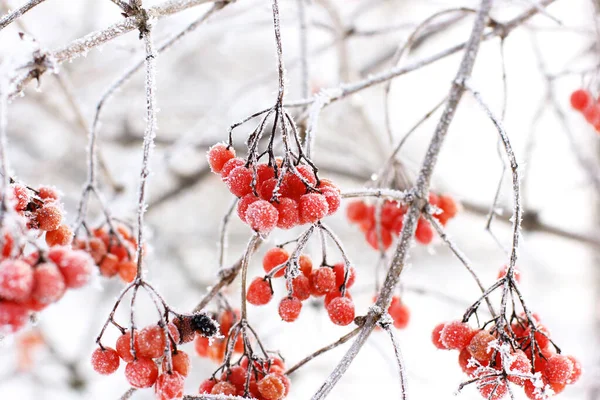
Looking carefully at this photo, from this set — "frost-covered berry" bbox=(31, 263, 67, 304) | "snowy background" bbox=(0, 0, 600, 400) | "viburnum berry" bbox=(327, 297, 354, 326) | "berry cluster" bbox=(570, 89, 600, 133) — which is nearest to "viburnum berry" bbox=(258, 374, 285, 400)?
"viburnum berry" bbox=(327, 297, 354, 326)

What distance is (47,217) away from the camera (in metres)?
0.80

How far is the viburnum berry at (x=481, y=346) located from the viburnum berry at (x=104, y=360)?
505 mm

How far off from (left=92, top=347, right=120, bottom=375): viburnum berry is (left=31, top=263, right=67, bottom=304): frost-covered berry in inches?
8.3

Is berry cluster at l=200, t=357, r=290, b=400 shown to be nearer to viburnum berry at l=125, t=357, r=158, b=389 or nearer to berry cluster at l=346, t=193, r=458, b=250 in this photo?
viburnum berry at l=125, t=357, r=158, b=389

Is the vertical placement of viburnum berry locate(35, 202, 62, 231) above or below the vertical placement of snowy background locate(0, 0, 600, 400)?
below

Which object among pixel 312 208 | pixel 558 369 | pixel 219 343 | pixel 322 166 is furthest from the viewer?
pixel 322 166

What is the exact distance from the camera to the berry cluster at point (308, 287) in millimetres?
850

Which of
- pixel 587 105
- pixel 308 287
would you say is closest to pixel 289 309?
pixel 308 287

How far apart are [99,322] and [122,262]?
2473 mm

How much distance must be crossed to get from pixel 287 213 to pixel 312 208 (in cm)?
3

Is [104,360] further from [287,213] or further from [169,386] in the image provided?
[287,213]

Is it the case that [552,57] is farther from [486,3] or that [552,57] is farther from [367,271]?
[486,3]

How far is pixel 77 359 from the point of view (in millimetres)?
2865

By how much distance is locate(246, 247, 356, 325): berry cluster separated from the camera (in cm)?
85
